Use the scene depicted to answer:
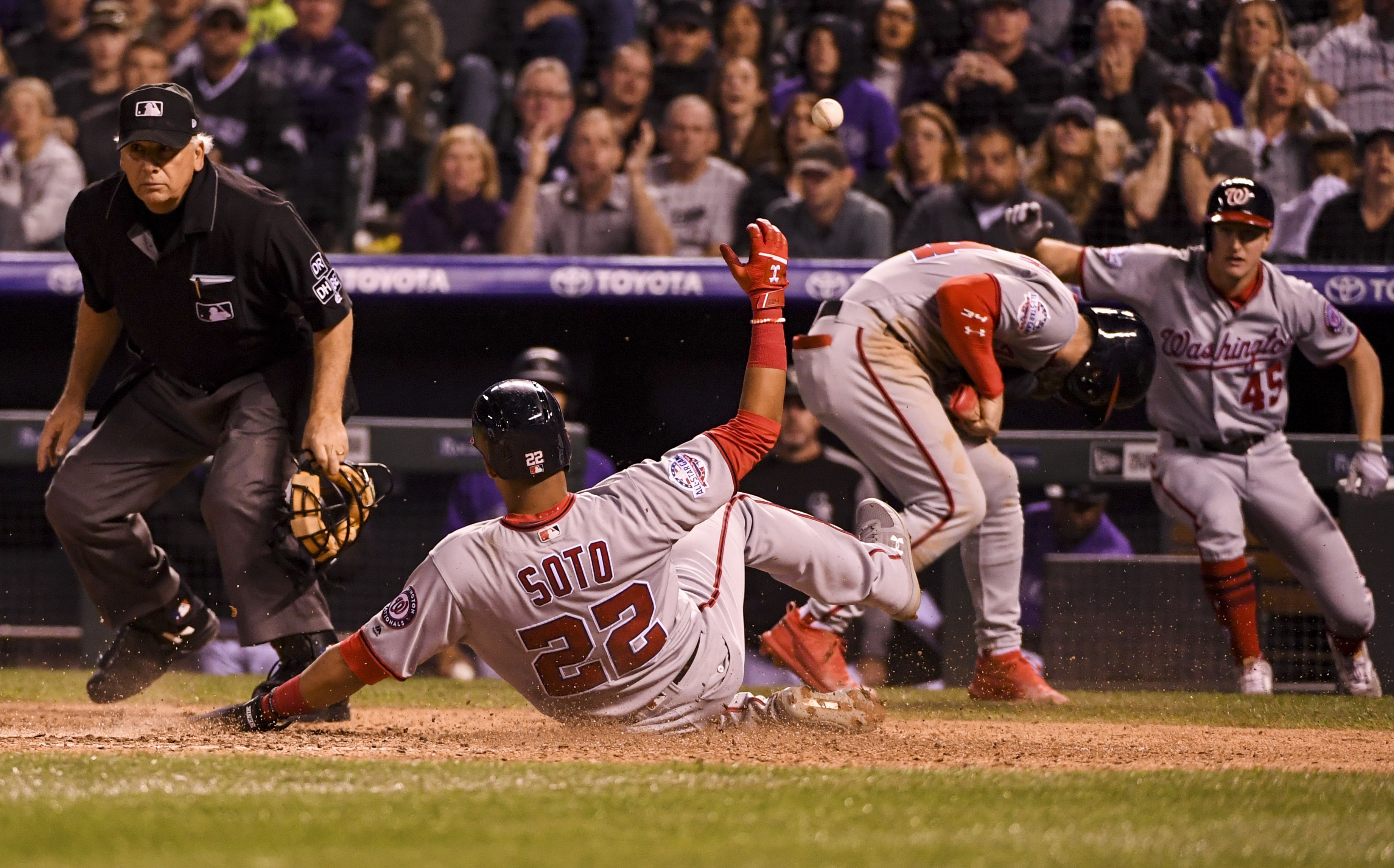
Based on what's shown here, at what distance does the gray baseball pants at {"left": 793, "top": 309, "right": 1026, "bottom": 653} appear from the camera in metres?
4.75

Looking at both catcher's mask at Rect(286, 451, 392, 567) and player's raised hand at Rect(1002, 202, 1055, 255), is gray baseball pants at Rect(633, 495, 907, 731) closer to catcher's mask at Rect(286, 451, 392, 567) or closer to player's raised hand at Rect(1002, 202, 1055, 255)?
catcher's mask at Rect(286, 451, 392, 567)

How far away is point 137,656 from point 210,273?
123 centimetres

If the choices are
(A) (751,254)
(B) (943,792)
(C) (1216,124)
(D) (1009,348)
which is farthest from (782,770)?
(C) (1216,124)

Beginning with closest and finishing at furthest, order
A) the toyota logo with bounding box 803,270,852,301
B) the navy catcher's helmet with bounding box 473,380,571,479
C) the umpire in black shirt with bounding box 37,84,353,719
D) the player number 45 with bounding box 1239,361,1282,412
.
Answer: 1. the navy catcher's helmet with bounding box 473,380,571,479
2. the umpire in black shirt with bounding box 37,84,353,719
3. the player number 45 with bounding box 1239,361,1282,412
4. the toyota logo with bounding box 803,270,852,301

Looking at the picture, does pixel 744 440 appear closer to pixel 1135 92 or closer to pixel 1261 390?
pixel 1261 390

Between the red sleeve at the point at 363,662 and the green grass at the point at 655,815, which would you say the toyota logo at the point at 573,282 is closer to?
the red sleeve at the point at 363,662

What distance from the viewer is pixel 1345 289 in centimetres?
652

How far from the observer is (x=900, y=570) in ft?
14.0

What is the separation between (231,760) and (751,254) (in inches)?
67.4

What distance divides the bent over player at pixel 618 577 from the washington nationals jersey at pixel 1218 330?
2.14 m

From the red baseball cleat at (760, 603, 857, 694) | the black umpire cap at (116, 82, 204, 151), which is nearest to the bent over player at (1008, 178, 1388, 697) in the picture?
the red baseball cleat at (760, 603, 857, 694)

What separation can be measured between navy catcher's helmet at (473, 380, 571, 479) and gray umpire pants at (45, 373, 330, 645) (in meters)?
0.92

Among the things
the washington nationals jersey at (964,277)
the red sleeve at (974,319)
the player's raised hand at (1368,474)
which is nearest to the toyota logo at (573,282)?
the washington nationals jersey at (964,277)

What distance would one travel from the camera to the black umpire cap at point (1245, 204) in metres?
5.44
